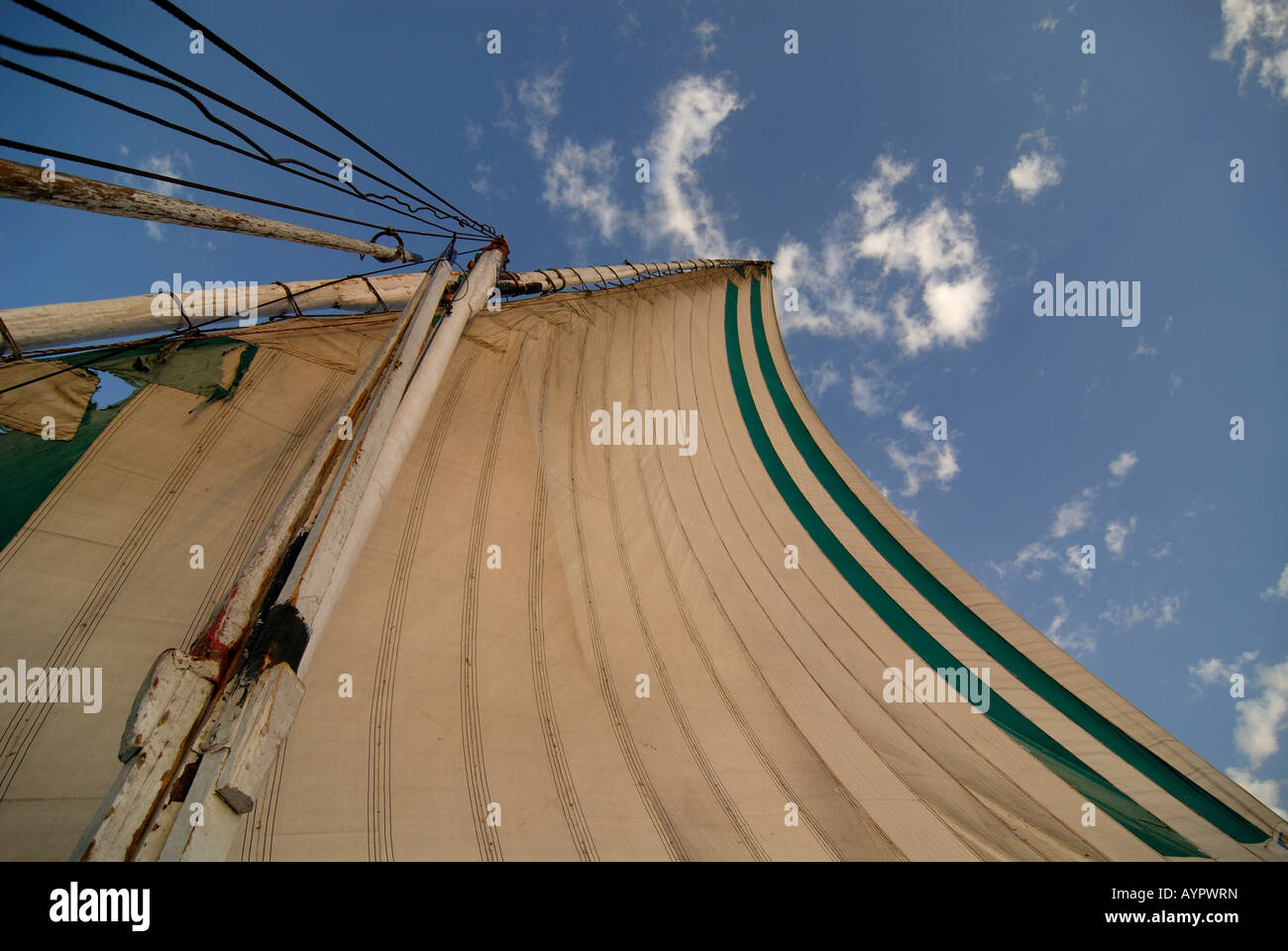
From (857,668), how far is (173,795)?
6.14 meters

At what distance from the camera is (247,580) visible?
1.80m

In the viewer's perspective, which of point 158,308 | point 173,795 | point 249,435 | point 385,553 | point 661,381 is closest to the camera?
point 173,795

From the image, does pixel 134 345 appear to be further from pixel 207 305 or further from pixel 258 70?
pixel 258 70

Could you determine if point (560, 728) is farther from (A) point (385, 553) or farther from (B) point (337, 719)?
(A) point (385, 553)

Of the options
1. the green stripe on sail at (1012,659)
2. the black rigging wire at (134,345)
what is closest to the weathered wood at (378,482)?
the black rigging wire at (134,345)

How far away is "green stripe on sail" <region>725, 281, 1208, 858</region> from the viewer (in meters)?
4.68

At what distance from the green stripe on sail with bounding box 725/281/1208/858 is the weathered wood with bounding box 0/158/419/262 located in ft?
23.6

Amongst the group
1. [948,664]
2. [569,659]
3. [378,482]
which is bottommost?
[948,664]

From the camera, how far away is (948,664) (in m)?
6.30

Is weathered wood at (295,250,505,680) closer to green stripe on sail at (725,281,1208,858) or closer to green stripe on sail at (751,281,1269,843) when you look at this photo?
green stripe on sail at (725,281,1208,858)

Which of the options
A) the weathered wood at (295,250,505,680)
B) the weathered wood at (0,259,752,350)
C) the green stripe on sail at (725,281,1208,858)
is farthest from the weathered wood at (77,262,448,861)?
the green stripe on sail at (725,281,1208,858)

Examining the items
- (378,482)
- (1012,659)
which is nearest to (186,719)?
(378,482)

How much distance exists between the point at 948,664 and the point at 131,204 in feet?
27.4
